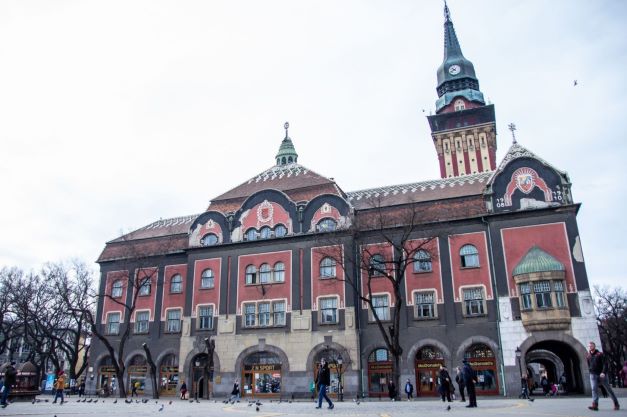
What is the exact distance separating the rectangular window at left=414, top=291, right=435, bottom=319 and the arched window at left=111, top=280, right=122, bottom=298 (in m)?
27.3

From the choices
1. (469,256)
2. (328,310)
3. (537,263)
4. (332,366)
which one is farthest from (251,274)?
(537,263)

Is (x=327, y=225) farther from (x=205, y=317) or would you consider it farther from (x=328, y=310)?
(x=205, y=317)

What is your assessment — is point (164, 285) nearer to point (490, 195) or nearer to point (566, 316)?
point (490, 195)

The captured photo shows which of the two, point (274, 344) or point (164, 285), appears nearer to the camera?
point (274, 344)

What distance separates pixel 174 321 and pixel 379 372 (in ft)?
60.3

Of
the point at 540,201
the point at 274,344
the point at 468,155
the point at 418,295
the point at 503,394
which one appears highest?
the point at 468,155

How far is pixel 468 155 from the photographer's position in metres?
68.2

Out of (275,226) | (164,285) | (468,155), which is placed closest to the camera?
(275,226)

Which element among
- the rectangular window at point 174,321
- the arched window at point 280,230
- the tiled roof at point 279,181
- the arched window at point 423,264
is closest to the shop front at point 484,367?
the arched window at point 423,264

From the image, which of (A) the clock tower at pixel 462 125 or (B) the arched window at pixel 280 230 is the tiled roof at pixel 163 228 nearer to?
(B) the arched window at pixel 280 230

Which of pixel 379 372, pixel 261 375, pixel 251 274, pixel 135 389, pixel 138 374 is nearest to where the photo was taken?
pixel 379 372

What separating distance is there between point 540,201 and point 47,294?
151 ft

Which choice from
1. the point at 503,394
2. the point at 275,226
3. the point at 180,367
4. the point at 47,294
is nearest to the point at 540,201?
the point at 503,394

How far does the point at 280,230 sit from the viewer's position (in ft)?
142
